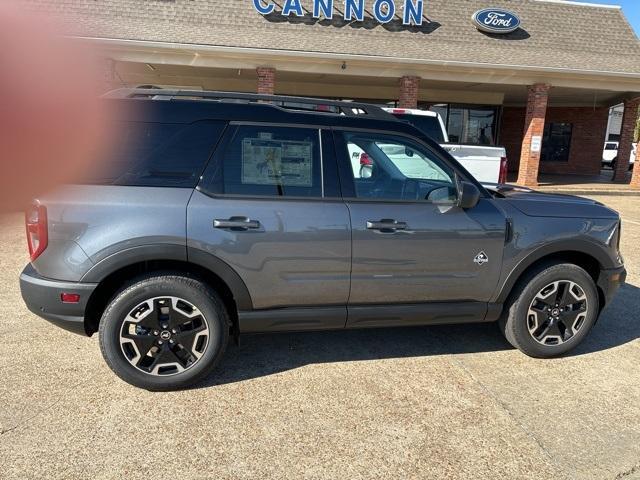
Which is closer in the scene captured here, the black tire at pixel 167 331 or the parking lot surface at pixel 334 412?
the parking lot surface at pixel 334 412

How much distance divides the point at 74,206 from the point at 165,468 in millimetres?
1583

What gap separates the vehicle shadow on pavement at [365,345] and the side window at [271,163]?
4.23 feet

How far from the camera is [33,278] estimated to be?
3002mm

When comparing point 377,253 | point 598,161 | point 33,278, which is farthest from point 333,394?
point 598,161

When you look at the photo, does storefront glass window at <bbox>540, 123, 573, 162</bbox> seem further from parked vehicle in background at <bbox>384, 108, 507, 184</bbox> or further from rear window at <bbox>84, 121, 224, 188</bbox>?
rear window at <bbox>84, 121, 224, 188</bbox>

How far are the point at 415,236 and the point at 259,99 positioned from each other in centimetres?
145

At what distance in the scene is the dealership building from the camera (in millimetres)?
12320

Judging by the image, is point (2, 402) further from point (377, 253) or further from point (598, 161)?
point (598, 161)

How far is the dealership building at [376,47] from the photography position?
12.3m

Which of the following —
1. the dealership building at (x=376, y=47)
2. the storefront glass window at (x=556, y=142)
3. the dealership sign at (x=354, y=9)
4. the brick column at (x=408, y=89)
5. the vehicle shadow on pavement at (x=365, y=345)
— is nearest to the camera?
the vehicle shadow on pavement at (x=365, y=345)

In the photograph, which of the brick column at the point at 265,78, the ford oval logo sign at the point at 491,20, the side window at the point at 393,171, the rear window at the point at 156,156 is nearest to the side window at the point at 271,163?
the rear window at the point at 156,156

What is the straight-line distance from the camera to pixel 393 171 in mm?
3734

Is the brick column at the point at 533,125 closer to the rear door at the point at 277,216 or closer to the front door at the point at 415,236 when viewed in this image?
the front door at the point at 415,236

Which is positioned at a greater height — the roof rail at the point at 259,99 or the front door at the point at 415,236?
the roof rail at the point at 259,99
